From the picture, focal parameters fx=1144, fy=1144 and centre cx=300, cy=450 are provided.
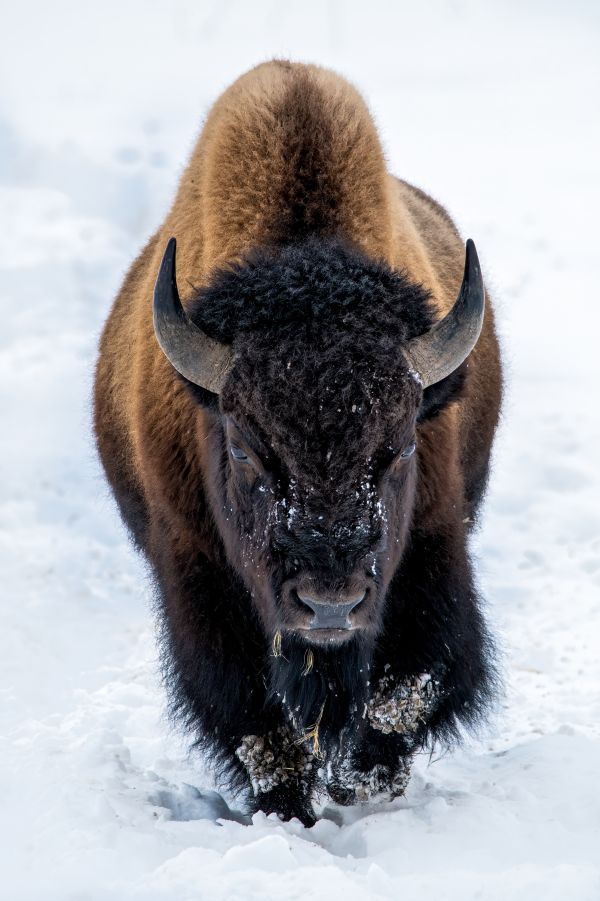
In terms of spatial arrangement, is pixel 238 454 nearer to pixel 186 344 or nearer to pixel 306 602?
pixel 186 344

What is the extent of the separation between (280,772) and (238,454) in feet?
4.99

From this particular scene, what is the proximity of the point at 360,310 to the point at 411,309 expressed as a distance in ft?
0.85

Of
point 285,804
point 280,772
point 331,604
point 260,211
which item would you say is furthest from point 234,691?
point 260,211

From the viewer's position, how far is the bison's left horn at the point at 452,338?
4156 mm

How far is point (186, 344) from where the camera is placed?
4.11 m

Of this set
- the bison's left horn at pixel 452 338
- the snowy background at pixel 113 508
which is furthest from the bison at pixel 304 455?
the snowy background at pixel 113 508

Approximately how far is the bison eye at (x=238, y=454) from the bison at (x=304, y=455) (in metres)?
0.03

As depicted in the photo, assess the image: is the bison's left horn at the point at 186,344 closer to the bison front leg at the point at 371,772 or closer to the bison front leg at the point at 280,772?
the bison front leg at the point at 280,772

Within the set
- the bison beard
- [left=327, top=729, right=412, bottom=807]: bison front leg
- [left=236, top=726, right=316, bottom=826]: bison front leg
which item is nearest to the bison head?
the bison beard

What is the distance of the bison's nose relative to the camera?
3721 millimetres

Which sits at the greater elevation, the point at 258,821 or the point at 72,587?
the point at 258,821

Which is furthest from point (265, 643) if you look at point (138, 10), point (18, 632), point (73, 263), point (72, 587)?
point (138, 10)

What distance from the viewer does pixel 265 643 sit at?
479 centimetres

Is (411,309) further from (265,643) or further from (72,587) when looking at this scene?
(72,587)
